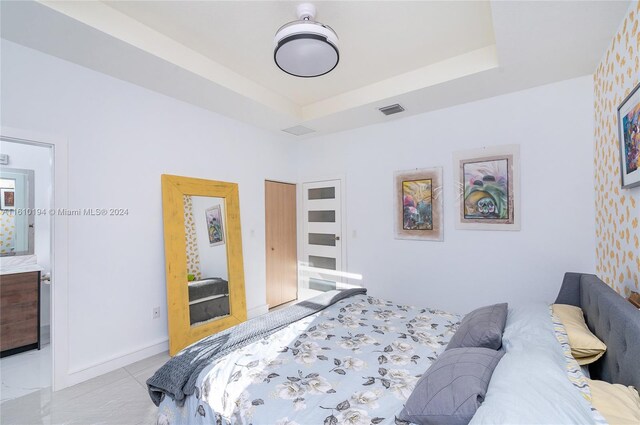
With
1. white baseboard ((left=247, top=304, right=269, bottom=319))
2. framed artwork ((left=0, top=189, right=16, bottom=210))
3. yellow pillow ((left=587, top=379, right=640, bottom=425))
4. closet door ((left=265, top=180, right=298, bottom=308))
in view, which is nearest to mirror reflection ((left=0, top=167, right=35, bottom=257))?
framed artwork ((left=0, top=189, right=16, bottom=210))

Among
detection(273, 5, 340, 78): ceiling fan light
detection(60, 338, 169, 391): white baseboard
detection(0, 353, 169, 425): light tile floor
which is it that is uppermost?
detection(273, 5, 340, 78): ceiling fan light

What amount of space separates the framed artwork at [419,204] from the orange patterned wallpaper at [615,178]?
1373 millimetres

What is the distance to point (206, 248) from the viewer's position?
338cm

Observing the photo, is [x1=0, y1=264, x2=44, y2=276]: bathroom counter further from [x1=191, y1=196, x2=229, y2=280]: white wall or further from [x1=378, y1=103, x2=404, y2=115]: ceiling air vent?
[x1=378, y1=103, x2=404, y2=115]: ceiling air vent

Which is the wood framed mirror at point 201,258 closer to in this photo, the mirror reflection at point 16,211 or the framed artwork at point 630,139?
the mirror reflection at point 16,211

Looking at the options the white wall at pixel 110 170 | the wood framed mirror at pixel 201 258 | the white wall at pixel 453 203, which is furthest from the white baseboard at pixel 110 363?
the white wall at pixel 453 203

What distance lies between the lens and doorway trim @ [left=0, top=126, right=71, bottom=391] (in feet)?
7.66

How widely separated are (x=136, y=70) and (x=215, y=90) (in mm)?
690

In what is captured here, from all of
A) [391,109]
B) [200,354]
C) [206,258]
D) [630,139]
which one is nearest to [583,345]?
[630,139]

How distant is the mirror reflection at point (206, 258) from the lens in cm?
322

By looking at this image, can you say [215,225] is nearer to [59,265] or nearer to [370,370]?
[59,265]

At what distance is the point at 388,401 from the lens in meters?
1.28

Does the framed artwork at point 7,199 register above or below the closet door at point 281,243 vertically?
above

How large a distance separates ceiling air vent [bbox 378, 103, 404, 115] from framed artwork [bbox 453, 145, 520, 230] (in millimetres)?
848
